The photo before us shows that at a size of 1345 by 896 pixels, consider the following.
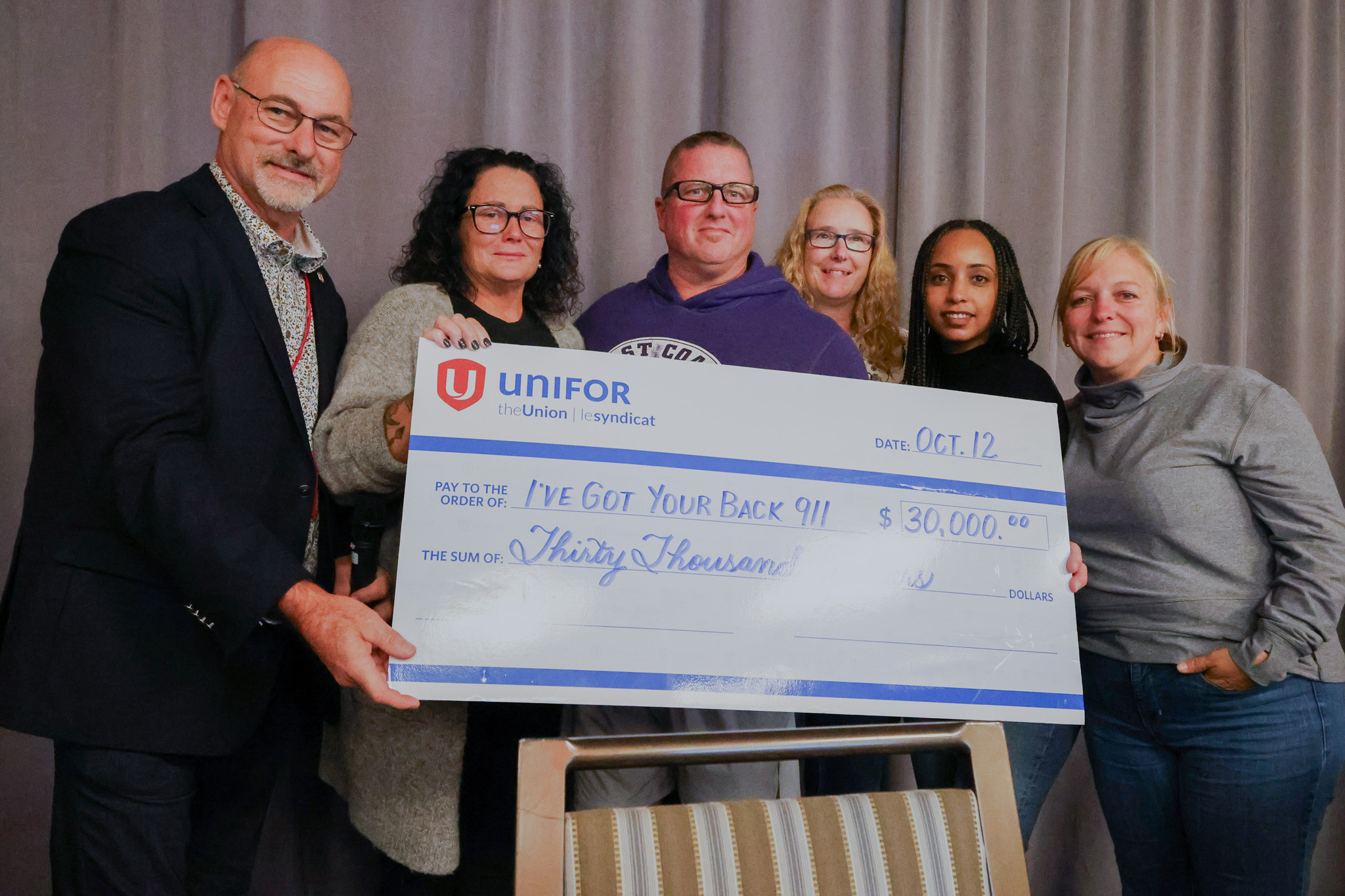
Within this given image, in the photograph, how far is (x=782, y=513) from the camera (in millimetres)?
1262

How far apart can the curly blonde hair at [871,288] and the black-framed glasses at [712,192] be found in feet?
1.42

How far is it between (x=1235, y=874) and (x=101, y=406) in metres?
1.94

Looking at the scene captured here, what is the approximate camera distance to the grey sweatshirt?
1.53 m

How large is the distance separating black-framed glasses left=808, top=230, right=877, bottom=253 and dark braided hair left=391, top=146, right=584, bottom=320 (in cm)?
64

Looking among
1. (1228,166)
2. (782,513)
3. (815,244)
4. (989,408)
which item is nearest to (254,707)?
(782,513)

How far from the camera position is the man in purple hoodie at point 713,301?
1644 millimetres

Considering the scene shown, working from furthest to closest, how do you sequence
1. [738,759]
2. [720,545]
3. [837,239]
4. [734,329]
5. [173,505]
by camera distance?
[837,239], [734,329], [720,545], [173,505], [738,759]

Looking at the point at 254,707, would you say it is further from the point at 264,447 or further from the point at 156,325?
the point at 156,325

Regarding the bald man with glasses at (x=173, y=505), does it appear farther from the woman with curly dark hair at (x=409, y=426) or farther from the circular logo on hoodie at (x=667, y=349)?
the circular logo on hoodie at (x=667, y=349)

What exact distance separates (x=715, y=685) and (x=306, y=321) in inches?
34.7

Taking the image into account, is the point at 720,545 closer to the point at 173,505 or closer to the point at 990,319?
the point at 173,505

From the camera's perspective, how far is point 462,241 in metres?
1.59

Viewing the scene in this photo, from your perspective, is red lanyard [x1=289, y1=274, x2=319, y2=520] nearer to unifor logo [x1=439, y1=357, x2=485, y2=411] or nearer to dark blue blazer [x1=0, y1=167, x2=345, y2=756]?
dark blue blazer [x1=0, y1=167, x2=345, y2=756]
